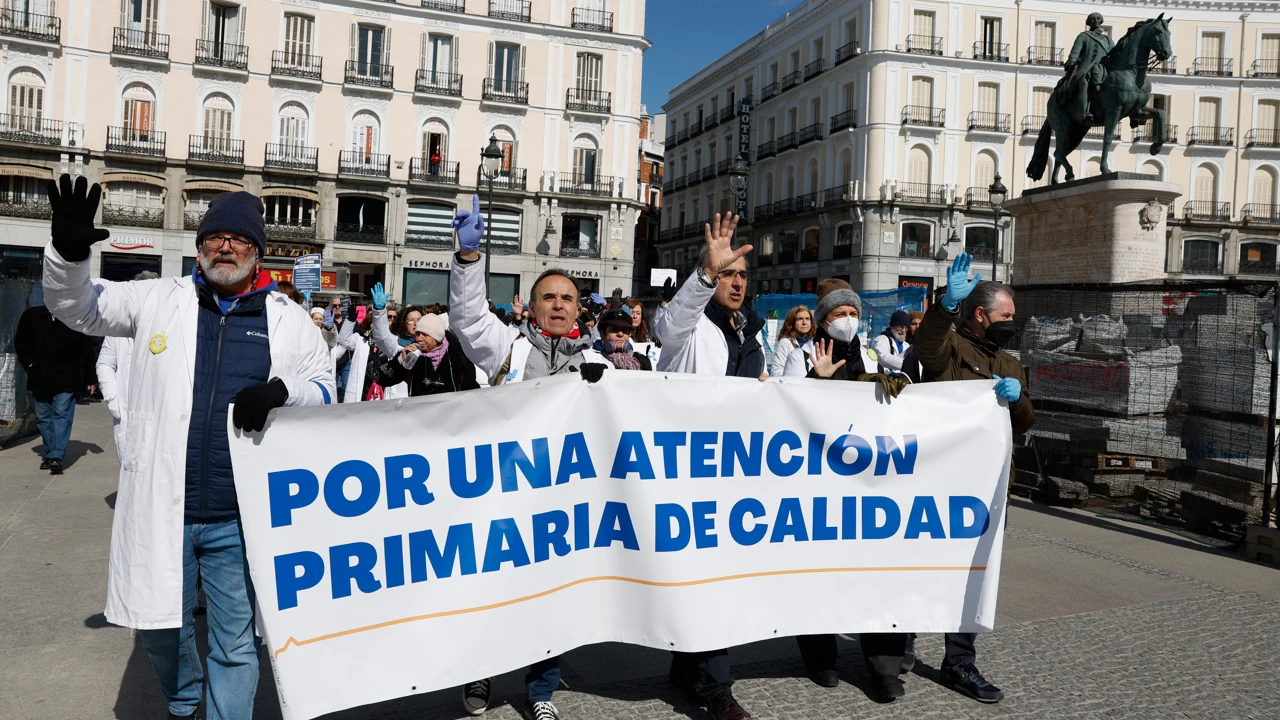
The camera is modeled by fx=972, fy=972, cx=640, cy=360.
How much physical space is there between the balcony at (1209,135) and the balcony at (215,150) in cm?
4262

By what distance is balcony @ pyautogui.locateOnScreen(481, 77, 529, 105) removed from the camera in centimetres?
4034

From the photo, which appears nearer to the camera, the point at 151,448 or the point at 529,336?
the point at 151,448

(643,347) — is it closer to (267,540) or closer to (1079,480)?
(1079,480)

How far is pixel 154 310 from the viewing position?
10.4ft

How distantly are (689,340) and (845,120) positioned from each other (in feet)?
148

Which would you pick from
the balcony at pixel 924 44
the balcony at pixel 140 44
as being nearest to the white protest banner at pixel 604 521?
the balcony at pixel 140 44

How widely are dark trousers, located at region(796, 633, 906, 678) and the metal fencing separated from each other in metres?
4.61

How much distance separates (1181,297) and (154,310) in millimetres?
8148

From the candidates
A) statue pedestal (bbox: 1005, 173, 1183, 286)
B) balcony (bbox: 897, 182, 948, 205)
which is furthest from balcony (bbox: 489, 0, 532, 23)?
statue pedestal (bbox: 1005, 173, 1183, 286)

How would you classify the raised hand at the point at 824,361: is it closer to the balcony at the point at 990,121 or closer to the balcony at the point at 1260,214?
the balcony at the point at 990,121

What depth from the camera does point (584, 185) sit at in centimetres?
4172

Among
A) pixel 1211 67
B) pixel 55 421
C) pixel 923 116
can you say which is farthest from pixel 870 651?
pixel 1211 67

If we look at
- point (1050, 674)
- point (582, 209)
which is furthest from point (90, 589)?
point (582, 209)

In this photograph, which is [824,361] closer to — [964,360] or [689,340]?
[964,360]
